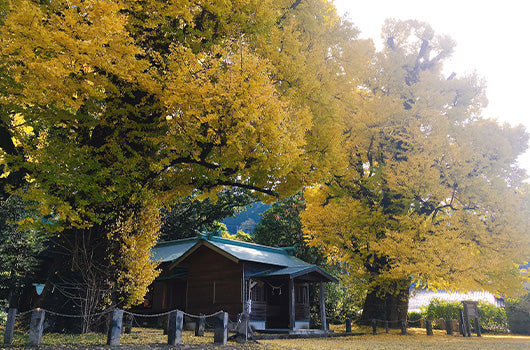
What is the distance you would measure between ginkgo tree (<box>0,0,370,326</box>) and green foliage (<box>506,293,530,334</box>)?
69.3 feet

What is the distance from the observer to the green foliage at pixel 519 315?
940 inches

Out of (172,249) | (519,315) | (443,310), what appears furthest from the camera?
(443,310)

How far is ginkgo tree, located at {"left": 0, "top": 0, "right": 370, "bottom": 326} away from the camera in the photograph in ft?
25.3

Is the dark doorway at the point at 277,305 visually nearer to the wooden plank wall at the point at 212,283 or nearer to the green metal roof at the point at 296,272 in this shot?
the green metal roof at the point at 296,272

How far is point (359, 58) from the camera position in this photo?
13773 millimetres

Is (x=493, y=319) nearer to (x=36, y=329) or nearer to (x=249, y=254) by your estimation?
(x=249, y=254)

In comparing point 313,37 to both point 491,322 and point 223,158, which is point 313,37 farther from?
point 491,322

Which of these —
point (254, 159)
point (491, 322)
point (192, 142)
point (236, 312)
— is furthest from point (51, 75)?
point (491, 322)

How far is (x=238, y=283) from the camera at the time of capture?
17.9 metres

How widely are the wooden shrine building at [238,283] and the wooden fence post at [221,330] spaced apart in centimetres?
738

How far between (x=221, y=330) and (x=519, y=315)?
78.0 feet

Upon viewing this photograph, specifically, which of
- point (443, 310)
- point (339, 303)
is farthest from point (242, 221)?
point (339, 303)

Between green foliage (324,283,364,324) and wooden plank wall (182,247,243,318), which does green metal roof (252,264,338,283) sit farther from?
green foliage (324,283,364,324)

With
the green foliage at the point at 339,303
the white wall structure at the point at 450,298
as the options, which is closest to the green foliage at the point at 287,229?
the green foliage at the point at 339,303
